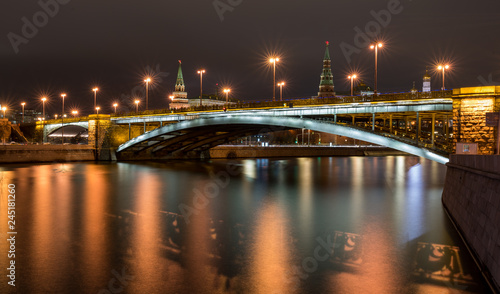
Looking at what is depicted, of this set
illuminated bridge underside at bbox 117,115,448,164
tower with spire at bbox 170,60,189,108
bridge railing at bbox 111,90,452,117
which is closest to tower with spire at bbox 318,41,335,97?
tower with spire at bbox 170,60,189,108

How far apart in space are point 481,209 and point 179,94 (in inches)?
6447

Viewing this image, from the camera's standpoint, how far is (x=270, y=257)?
10.3 m

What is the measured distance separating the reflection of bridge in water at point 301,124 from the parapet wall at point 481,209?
11195 millimetres

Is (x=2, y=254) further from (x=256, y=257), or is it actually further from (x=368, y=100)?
(x=368, y=100)

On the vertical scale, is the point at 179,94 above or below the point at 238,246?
above

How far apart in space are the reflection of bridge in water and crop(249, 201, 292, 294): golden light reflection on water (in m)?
13.5

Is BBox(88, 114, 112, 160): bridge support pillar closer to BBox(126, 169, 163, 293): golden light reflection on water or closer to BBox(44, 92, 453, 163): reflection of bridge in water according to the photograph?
BBox(44, 92, 453, 163): reflection of bridge in water

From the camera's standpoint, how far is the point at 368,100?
26594 millimetres

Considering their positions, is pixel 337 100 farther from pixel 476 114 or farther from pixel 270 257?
pixel 270 257

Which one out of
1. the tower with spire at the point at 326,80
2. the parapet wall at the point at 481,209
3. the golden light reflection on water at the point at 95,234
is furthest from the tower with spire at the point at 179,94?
the parapet wall at the point at 481,209

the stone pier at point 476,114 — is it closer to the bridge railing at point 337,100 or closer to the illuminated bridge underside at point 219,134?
the bridge railing at point 337,100

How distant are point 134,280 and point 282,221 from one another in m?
8.11

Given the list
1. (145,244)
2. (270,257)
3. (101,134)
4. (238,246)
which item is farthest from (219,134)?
(270,257)

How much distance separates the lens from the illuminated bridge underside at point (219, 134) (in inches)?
1039
